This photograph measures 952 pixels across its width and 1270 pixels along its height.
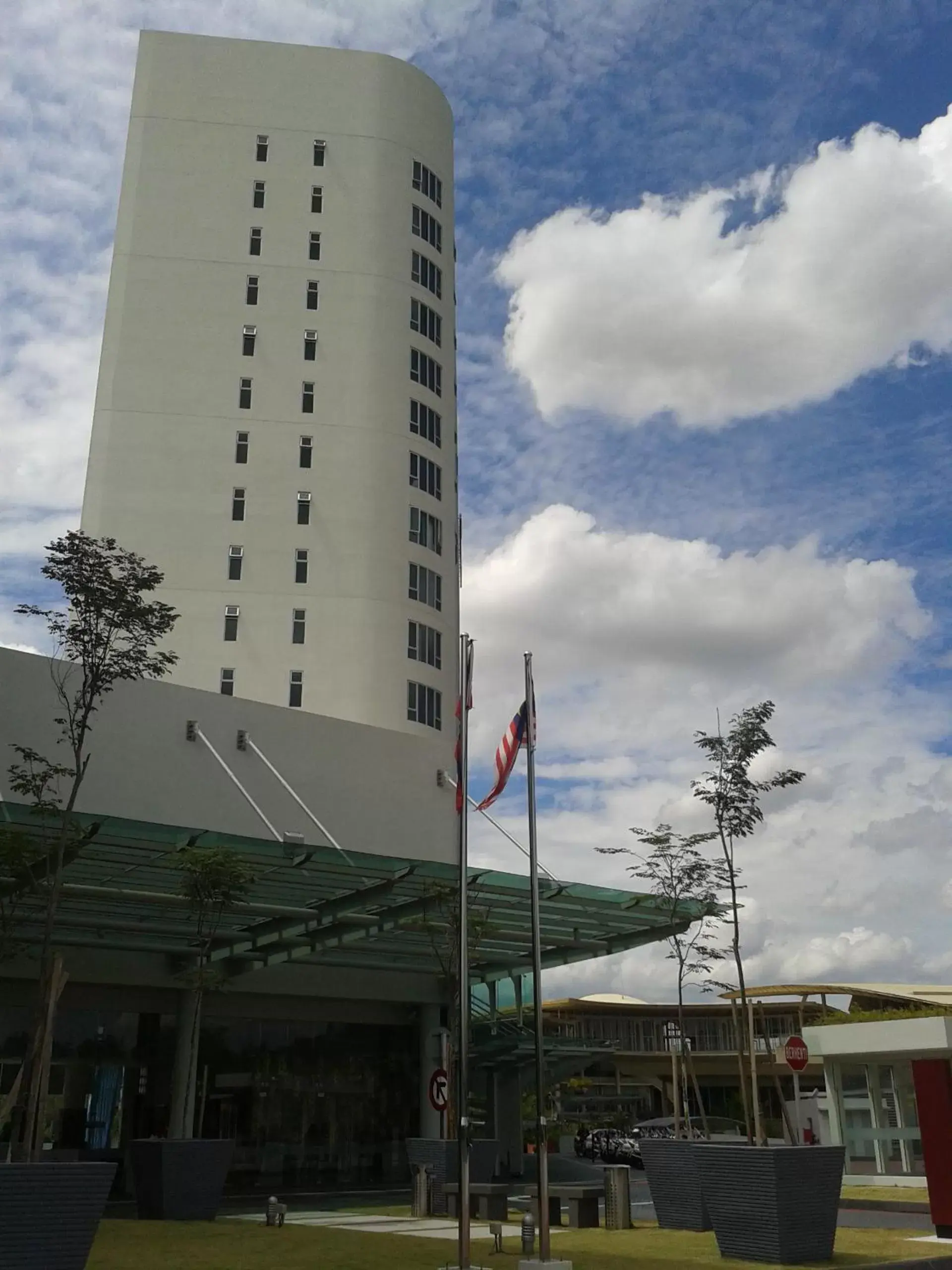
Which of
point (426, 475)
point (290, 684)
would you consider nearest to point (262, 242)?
point (426, 475)

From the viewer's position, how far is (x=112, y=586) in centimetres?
1870

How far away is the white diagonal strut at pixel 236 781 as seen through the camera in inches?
1172

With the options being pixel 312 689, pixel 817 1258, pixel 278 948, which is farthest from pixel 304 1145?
pixel 817 1258

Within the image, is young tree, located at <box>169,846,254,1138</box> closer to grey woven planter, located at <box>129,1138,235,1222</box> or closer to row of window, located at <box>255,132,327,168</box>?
grey woven planter, located at <box>129,1138,235,1222</box>

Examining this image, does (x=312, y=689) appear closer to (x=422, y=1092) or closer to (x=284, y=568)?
(x=284, y=568)

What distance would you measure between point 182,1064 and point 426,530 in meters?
22.6

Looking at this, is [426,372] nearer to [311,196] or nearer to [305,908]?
[311,196]

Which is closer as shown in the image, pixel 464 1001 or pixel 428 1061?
pixel 464 1001

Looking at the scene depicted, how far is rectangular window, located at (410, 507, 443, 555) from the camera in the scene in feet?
149

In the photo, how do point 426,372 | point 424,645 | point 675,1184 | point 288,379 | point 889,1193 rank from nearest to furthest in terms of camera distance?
point 675,1184 < point 889,1193 < point 424,645 < point 288,379 < point 426,372

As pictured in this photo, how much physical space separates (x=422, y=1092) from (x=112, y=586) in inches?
893

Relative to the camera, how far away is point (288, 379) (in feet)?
150

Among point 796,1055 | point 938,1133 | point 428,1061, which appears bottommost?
point 938,1133

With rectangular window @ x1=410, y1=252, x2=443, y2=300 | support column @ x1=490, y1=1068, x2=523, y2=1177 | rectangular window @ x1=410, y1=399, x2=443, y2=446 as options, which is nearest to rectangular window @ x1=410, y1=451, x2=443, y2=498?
rectangular window @ x1=410, y1=399, x2=443, y2=446
